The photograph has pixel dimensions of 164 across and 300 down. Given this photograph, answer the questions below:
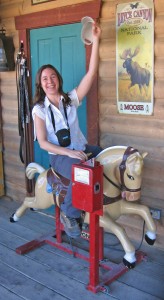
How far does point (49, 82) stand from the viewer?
3.24 m

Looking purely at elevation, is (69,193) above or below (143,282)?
A: above

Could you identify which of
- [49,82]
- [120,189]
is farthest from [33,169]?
[120,189]

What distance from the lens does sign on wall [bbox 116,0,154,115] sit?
329cm

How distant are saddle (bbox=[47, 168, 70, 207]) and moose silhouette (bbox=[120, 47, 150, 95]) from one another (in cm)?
104

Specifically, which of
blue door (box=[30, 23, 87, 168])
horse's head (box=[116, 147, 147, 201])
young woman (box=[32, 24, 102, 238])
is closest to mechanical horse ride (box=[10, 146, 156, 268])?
horse's head (box=[116, 147, 147, 201])

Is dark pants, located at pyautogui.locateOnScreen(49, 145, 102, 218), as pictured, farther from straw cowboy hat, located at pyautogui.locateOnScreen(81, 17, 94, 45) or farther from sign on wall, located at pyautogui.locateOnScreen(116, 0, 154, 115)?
straw cowboy hat, located at pyautogui.locateOnScreen(81, 17, 94, 45)

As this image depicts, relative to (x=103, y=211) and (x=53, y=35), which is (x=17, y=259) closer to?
(x=103, y=211)

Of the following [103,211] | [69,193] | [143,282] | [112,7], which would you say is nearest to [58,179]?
[69,193]

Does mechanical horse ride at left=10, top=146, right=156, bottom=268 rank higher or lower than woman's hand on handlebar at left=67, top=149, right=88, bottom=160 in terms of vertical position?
lower

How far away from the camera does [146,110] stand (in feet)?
11.3

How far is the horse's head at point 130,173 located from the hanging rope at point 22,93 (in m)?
1.85

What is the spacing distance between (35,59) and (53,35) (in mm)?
395

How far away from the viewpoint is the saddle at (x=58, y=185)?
3238 mm

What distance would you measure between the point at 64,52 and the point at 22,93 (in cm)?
73
